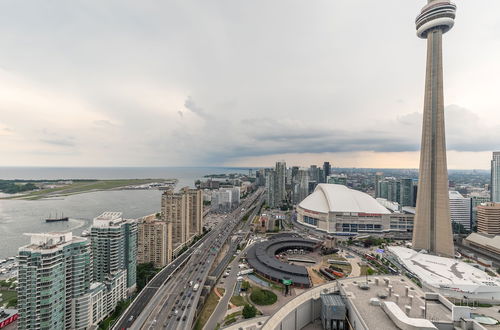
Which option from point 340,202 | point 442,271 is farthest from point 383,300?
point 340,202

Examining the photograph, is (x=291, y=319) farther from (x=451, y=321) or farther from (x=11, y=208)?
(x=11, y=208)

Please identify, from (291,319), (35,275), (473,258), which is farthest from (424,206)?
(35,275)

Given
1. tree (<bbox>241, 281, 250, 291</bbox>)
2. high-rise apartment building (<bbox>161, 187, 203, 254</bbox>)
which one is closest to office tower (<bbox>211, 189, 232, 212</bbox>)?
high-rise apartment building (<bbox>161, 187, 203, 254</bbox>)

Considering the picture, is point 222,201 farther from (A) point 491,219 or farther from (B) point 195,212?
(A) point 491,219

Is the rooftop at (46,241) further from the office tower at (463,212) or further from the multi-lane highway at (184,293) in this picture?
the office tower at (463,212)

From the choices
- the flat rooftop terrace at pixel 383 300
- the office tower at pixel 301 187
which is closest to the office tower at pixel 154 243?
the flat rooftop terrace at pixel 383 300

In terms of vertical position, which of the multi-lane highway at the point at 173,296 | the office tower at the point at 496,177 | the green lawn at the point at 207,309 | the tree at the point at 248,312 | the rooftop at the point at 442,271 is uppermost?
the office tower at the point at 496,177
